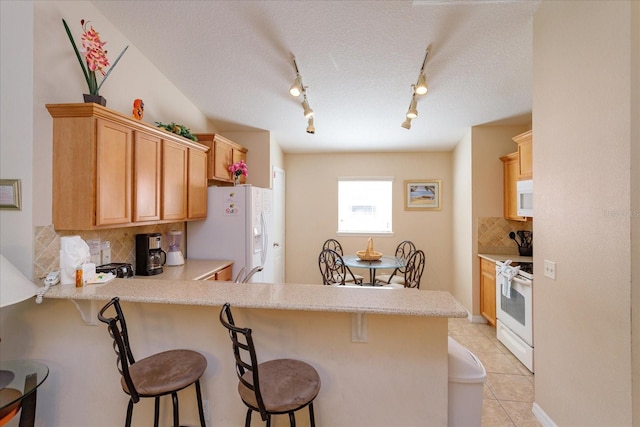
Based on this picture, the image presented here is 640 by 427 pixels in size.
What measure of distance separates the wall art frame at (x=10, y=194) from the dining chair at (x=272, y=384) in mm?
1481

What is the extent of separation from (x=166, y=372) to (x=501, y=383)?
103 inches

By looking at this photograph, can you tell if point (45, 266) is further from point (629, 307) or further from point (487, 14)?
point (487, 14)

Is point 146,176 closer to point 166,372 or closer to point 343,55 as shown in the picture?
point 166,372

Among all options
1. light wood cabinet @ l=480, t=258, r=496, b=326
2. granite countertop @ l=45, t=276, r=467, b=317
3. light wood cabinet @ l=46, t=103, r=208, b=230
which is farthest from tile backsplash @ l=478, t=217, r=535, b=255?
light wood cabinet @ l=46, t=103, r=208, b=230

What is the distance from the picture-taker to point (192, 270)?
2717mm

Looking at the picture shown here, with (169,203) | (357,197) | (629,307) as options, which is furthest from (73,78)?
(357,197)

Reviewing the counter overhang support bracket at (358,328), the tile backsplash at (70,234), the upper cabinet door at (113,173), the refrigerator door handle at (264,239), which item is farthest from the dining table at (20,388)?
the refrigerator door handle at (264,239)

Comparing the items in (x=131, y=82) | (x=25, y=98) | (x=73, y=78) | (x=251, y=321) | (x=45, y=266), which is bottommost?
(x=251, y=321)

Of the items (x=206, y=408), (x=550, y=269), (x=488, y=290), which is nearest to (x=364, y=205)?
(x=488, y=290)

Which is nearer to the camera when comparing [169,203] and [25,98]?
[25,98]

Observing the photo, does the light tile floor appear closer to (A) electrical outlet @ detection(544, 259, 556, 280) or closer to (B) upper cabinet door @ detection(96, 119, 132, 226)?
(A) electrical outlet @ detection(544, 259, 556, 280)

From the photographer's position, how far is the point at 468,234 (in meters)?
3.93

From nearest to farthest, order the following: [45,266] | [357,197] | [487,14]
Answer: [45,266] → [487,14] → [357,197]

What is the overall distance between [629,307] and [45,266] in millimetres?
3129
